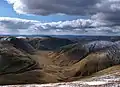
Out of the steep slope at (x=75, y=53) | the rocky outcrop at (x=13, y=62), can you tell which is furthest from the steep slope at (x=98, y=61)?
the rocky outcrop at (x=13, y=62)

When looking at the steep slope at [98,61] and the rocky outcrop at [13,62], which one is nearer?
the steep slope at [98,61]

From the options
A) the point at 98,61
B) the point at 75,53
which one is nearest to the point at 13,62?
the point at 98,61

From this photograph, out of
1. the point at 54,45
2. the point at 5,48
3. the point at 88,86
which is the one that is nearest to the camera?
the point at 88,86

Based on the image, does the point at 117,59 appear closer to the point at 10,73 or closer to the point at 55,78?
the point at 55,78

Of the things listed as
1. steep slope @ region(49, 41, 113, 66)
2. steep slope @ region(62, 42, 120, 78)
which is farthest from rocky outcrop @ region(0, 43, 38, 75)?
steep slope @ region(49, 41, 113, 66)

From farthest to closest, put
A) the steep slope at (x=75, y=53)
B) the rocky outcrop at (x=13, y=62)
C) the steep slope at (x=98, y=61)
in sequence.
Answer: the steep slope at (x=75, y=53), the rocky outcrop at (x=13, y=62), the steep slope at (x=98, y=61)

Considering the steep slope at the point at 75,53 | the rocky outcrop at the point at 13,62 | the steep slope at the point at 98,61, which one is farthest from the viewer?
the steep slope at the point at 75,53

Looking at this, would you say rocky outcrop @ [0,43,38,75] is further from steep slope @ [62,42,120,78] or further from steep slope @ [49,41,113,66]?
steep slope @ [49,41,113,66]

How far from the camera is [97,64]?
96688 millimetres

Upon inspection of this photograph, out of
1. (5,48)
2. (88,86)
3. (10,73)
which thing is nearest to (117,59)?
(10,73)

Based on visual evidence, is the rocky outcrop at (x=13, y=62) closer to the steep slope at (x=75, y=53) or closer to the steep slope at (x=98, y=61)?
the steep slope at (x=98, y=61)

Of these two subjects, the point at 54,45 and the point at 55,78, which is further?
the point at 54,45

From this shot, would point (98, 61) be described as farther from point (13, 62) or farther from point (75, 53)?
point (13, 62)

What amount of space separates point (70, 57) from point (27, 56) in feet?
69.5
